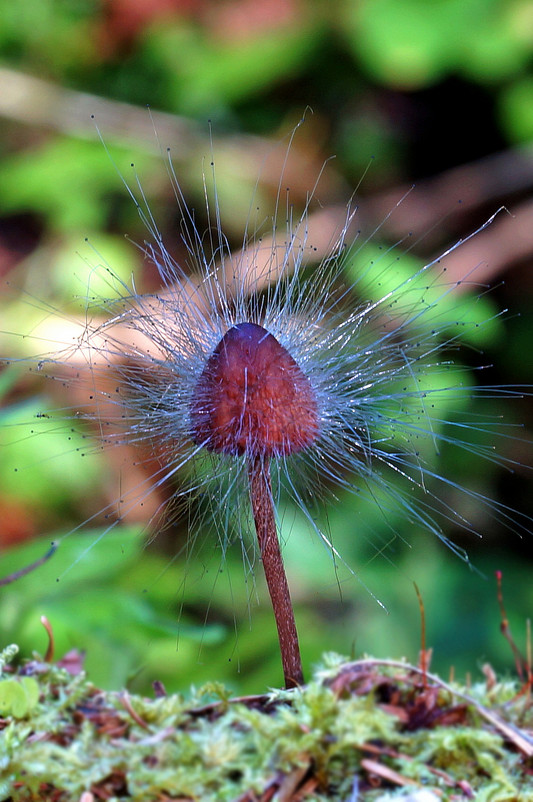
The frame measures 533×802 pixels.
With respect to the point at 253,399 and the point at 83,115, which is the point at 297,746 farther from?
the point at 83,115

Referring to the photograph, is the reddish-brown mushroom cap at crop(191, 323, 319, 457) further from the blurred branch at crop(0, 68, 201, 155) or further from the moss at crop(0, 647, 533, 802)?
the blurred branch at crop(0, 68, 201, 155)

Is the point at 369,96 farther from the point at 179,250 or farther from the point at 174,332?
the point at 174,332

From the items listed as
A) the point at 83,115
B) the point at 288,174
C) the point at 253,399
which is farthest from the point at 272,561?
the point at 83,115

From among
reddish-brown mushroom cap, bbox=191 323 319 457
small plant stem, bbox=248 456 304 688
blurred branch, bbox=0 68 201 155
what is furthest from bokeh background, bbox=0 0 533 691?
reddish-brown mushroom cap, bbox=191 323 319 457

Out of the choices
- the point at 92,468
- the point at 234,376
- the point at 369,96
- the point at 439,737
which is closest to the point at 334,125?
the point at 369,96

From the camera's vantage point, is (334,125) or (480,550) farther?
(334,125)

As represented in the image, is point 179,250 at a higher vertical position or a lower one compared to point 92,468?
higher

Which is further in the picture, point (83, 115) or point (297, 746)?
point (83, 115)
